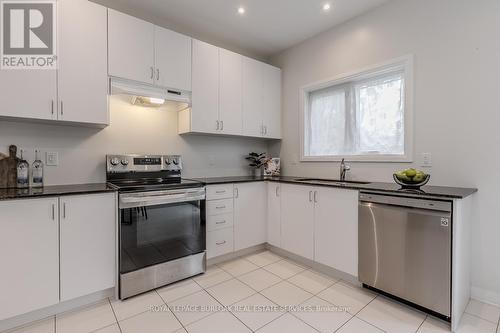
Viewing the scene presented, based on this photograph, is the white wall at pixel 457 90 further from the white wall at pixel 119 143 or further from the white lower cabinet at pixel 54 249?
the white lower cabinet at pixel 54 249

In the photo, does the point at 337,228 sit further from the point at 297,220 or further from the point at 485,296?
the point at 485,296

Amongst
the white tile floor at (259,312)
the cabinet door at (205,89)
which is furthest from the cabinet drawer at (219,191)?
the white tile floor at (259,312)

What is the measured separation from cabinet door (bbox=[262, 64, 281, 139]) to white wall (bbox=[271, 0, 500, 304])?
47.5 inches

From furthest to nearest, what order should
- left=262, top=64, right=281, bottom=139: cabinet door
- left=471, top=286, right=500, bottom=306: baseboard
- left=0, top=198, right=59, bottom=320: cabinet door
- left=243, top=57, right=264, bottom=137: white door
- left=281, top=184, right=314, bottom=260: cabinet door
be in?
1. left=262, top=64, right=281, bottom=139: cabinet door
2. left=243, top=57, right=264, bottom=137: white door
3. left=281, top=184, right=314, bottom=260: cabinet door
4. left=471, top=286, right=500, bottom=306: baseboard
5. left=0, top=198, right=59, bottom=320: cabinet door

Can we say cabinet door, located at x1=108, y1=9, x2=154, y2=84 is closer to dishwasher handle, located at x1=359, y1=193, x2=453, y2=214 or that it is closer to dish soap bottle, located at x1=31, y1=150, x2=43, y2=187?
dish soap bottle, located at x1=31, y1=150, x2=43, y2=187

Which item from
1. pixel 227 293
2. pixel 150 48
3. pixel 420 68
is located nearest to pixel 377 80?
pixel 420 68

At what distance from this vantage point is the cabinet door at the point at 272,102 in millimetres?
3354

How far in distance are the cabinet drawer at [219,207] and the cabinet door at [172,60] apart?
127 cm

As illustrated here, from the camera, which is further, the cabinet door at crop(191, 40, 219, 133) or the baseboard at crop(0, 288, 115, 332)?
the cabinet door at crop(191, 40, 219, 133)

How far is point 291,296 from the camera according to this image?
201cm

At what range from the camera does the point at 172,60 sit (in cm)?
247

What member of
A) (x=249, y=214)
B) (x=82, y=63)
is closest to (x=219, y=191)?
(x=249, y=214)

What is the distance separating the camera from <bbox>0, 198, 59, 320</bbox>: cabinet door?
1.55m

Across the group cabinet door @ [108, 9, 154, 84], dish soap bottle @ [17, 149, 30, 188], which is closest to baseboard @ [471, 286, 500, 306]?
cabinet door @ [108, 9, 154, 84]
